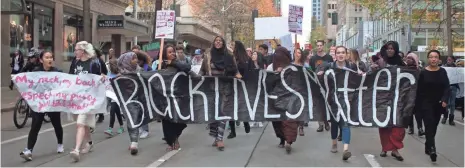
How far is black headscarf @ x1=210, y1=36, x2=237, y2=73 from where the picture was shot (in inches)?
325

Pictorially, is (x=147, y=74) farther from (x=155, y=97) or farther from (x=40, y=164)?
(x=40, y=164)

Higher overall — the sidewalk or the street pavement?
the sidewalk

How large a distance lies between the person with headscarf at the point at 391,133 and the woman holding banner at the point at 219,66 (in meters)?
2.21

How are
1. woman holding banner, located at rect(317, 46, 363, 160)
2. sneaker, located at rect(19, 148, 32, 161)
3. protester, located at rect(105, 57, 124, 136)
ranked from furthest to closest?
1. protester, located at rect(105, 57, 124, 136)
2. woman holding banner, located at rect(317, 46, 363, 160)
3. sneaker, located at rect(19, 148, 32, 161)

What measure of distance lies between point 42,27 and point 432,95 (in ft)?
65.1

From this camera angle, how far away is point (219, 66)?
27.5 ft

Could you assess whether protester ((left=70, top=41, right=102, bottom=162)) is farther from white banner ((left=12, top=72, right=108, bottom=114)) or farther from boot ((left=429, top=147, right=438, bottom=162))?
boot ((left=429, top=147, right=438, bottom=162))

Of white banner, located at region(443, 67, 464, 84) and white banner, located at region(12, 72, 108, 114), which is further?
white banner, located at region(443, 67, 464, 84)

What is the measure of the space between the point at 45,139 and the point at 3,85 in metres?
13.2

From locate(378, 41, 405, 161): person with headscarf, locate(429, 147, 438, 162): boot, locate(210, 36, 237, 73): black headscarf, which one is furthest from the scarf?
locate(429, 147, 438, 162): boot

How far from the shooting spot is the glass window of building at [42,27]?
2288 centimetres

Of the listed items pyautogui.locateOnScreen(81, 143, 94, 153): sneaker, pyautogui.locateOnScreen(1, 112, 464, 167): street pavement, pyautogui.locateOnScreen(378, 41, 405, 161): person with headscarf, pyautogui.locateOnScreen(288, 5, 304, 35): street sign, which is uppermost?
pyautogui.locateOnScreen(288, 5, 304, 35): street sign

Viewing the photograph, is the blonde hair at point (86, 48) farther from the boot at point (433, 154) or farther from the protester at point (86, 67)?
the boot at point (433, 154)

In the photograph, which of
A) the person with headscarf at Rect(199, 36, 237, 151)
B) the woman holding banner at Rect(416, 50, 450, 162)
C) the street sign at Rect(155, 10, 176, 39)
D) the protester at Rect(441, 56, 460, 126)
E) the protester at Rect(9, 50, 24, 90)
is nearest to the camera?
the woman holding banner at Rect(416, 50, 450, 162)
